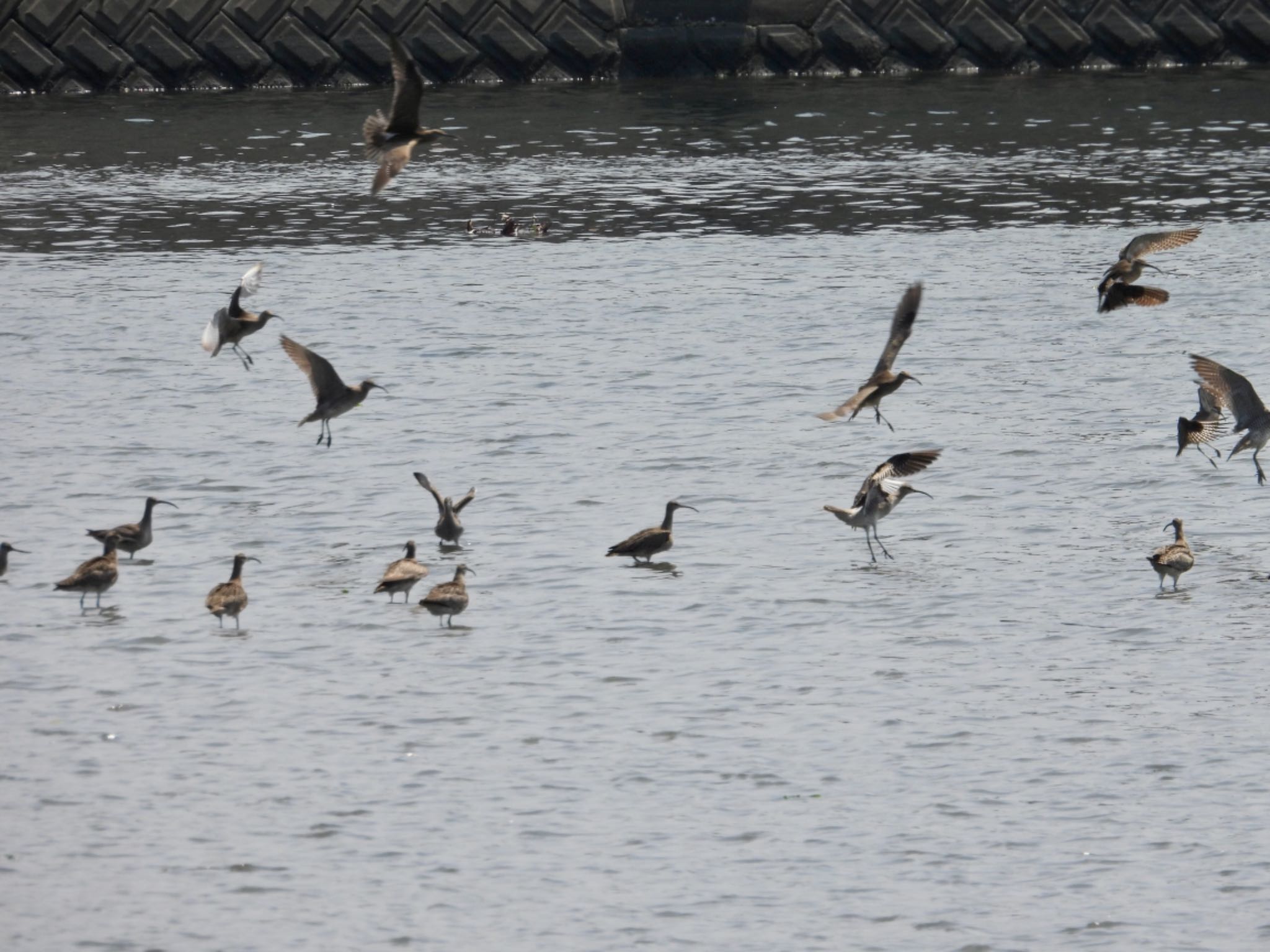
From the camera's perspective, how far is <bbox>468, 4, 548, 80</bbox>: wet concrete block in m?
46.9

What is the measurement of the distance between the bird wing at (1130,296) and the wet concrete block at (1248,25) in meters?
29.0

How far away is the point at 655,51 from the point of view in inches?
1866

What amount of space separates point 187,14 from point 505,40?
664cm

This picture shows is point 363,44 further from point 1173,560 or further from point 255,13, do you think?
point 1173,560

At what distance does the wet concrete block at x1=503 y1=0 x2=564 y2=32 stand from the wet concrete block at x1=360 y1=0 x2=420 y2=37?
6.32 feet

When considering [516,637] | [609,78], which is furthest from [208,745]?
[609,78]

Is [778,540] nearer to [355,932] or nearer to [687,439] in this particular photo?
[687,439]

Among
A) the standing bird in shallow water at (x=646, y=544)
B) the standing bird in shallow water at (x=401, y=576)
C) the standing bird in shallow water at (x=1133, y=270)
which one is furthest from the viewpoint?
the standing bird in shallow water at (x=1133, y=270)

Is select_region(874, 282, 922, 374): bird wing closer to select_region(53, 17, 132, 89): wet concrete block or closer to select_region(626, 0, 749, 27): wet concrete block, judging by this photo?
select_region(626, 0, 749, 27): wet concrete block

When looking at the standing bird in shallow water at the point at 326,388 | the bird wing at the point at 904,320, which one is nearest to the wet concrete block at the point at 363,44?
the standing bird in shallow water at the point at 326,388

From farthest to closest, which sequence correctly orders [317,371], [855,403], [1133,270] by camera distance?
[1133,270] → [317,371] → [855,403]

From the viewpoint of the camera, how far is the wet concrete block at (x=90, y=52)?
46469 mm

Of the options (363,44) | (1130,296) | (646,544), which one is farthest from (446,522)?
(363,44)

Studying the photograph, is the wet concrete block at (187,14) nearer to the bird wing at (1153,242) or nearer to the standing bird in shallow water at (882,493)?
the bird wing at (1153,242)
